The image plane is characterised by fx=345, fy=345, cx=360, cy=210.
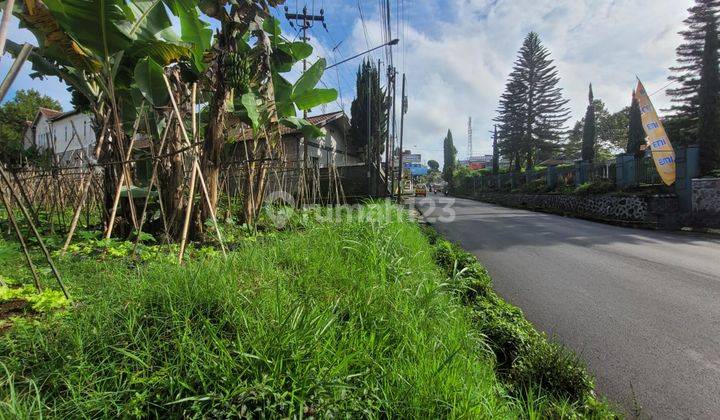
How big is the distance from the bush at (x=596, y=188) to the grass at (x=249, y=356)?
16.1 meters

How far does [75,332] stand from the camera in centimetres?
178

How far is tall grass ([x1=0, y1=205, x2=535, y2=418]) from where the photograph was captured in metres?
1.45

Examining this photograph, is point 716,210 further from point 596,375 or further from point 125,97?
point 125,97

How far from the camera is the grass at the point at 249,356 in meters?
1.46

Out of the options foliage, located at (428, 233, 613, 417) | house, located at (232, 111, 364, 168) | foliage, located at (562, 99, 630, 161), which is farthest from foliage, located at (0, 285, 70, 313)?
foliage, located at (562, 99, 630, 161)

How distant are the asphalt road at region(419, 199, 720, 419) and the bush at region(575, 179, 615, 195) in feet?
25.0

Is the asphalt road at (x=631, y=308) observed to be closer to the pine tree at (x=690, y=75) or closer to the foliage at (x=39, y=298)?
the foliage at (x=39, y=298)

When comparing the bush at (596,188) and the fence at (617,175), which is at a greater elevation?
the fence at (617,175)

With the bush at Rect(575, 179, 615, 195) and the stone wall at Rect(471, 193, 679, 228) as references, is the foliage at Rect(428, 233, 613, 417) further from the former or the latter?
the bush at Rect(575, 179, 615, 195)

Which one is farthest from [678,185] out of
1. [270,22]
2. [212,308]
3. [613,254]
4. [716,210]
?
[212,308]

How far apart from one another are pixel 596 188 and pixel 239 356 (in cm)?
1816

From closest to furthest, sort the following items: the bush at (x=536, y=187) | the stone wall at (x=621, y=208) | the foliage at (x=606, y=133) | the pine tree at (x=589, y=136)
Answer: the stone wall at (x=621, y=208) → the bush at (x=536, y=187) → the pine tree at (x=589, y=136) → the foliage at (x=606, y=133)

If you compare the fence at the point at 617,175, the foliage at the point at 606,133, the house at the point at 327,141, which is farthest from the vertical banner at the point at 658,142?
the foliage at the point at 606,133

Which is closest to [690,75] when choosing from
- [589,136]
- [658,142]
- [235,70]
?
Result: [589,136]
